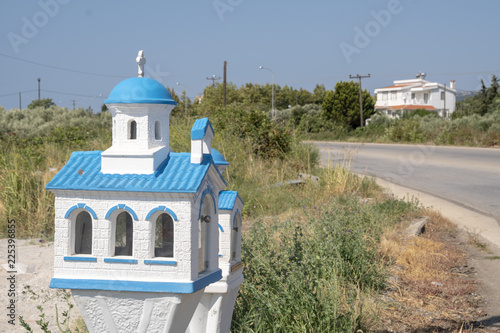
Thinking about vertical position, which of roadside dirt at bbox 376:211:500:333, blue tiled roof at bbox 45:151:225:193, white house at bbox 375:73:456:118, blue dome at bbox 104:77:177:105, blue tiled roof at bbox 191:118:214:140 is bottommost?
roadside dirt at bbox 376:211:500:333

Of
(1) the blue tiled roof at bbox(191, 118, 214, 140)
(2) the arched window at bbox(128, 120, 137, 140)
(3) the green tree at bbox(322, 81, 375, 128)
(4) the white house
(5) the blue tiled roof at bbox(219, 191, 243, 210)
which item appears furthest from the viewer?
(4) the white house

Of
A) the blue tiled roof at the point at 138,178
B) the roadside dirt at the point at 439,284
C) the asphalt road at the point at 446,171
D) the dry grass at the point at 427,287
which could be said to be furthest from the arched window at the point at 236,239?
the asphalt road at the point at 446,171

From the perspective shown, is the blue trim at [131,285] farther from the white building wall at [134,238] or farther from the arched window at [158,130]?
the arched window at [158,130]

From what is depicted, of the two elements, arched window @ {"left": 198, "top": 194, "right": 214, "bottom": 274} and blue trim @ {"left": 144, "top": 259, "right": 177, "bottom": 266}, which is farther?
arched window @ {"left": 198, "top": 194, "right": 214, "bottom": 274}

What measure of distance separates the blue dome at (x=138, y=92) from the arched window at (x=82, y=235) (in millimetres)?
620

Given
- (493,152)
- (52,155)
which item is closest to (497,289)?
(52,155)

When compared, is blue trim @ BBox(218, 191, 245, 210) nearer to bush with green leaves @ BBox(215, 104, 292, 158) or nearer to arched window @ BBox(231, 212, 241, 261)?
arched window @ BBox(231, 212, 241, 261)

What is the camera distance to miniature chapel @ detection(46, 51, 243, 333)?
2652 millimetres

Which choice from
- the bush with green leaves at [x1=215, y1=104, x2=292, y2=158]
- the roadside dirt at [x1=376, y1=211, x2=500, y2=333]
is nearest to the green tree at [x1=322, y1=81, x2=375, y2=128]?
the bush with green leaves at [x1=215, y1=104, x2=292, y2=158]

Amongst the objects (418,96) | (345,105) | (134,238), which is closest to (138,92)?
(134,238)

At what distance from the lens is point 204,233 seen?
300cm

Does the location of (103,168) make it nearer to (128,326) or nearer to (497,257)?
(128,326)

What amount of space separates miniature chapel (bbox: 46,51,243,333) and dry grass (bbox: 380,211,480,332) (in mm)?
2395

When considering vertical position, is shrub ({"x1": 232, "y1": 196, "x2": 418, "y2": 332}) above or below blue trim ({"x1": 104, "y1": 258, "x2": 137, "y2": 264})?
below
